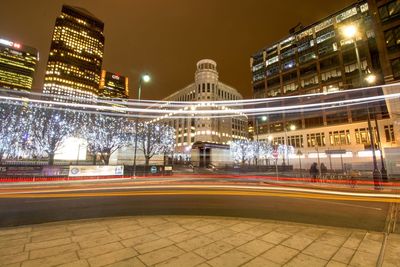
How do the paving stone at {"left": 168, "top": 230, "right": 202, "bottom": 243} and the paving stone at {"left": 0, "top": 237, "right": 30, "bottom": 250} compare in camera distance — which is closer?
the paving stone at {"left": 0, "top": 237, "right": 30, "bottom": 250}

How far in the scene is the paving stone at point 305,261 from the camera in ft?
13.1

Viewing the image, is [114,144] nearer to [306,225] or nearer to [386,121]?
[306,225]

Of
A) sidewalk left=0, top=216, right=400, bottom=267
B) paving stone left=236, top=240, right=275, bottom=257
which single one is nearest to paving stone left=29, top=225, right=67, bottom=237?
sidewalk left=0, top=216, right=400, bottom=267

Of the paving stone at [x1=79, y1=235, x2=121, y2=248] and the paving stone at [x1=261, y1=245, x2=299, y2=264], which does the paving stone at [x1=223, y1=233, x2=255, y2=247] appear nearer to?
the paving stone at [x1=261, y1=245, x2=299, y2=264]

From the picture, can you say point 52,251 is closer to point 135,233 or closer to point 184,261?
point 135,233

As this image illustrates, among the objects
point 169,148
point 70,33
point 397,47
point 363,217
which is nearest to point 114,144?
point 169,148

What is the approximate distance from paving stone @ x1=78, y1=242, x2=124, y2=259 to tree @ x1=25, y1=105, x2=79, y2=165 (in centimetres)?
3381

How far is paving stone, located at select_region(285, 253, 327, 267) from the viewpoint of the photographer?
13.1 ft

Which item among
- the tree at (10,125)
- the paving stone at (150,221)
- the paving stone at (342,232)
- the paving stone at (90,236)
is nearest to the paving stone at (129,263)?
the paving stone at (90,236)

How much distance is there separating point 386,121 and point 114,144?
56976 mm

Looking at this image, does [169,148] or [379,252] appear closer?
[379,252]

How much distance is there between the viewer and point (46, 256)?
14.2 ft

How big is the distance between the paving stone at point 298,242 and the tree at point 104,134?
120 ft

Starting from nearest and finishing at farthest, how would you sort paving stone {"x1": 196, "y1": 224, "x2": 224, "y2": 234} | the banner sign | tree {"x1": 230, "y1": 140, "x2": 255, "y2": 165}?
paving stone {"x1": 196, "y1": 224, "x2": 224, "y2": 234} → the banner sign → tree {"x1": 230, "y1": 140, "x2": 255, "y2": 165}
